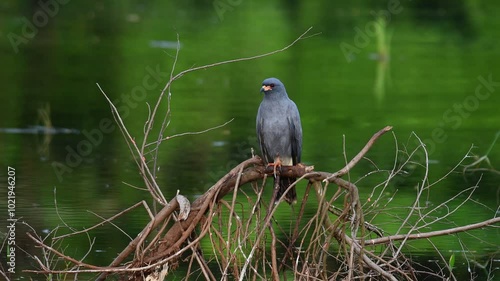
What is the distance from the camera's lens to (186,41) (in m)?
19.7

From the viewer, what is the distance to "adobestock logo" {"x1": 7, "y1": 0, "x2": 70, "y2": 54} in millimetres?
19594

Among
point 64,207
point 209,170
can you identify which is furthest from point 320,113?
point 64,207

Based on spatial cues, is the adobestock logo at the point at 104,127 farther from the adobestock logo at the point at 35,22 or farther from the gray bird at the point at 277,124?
the adobestock logo at the point at 35,22

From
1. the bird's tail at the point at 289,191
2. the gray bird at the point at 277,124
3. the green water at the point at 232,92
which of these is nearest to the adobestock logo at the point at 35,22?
the green water at the point at 232,92

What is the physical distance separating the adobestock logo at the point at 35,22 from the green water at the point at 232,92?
0.09 metres


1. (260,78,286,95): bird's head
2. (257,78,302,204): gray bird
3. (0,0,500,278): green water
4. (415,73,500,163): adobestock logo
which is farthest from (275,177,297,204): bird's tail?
(415,73,500,163): adobestock logo

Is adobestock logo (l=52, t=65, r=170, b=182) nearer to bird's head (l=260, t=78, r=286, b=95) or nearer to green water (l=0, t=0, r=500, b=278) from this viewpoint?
green water (l=0, t=0, r=500, b=278)

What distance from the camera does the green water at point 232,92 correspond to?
879 centimetres

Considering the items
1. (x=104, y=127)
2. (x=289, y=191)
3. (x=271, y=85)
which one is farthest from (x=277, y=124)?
(x=104, y=127)

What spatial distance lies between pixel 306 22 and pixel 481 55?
4.23 meters

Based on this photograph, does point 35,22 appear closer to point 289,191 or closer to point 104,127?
point 104,127

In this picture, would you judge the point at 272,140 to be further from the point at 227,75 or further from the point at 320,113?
the point at 227,75

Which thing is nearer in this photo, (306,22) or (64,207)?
(64,207)

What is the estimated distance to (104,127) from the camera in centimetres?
1183
